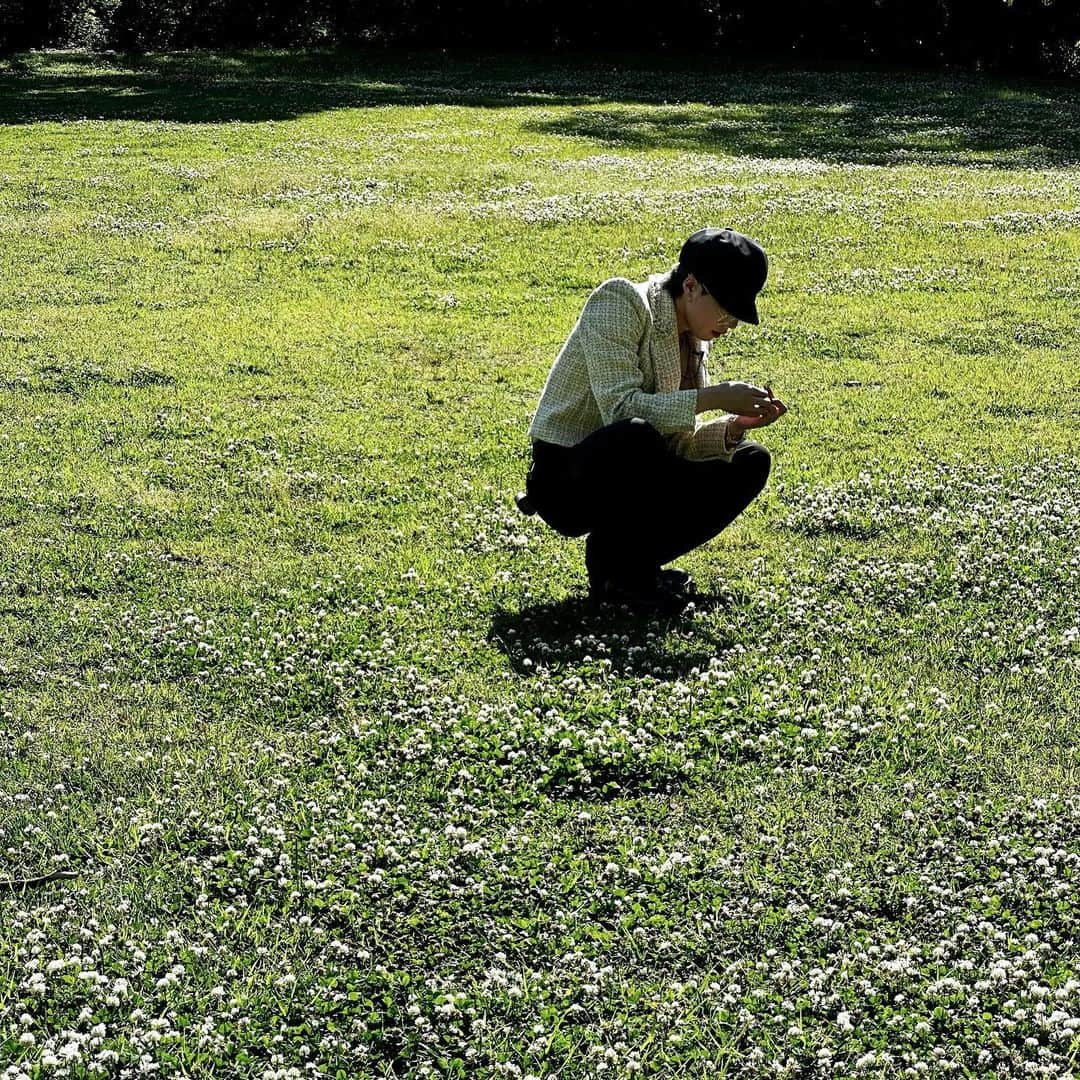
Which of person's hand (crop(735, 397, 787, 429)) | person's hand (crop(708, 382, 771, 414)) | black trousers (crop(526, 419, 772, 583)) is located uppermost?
person's hand (crop(708, 382, 771, 414))

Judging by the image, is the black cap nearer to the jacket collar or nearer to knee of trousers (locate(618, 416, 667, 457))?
the jacket collar

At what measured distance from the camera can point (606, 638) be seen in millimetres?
7367

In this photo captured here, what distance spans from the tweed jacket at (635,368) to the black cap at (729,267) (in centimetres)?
41

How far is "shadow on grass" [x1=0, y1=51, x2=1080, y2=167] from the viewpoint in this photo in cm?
2347

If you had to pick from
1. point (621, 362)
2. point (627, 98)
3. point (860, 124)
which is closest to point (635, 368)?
point (621, 362)

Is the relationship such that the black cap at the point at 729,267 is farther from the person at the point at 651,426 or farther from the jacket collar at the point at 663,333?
the jacket collar at the point at 663,333

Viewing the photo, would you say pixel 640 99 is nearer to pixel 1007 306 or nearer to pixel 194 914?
pixel 1007 306

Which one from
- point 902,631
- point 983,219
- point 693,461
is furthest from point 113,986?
point 983,219

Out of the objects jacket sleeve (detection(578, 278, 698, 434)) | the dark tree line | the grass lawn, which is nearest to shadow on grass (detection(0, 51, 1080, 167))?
the dark tree line

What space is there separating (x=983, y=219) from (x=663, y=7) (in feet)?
68.1

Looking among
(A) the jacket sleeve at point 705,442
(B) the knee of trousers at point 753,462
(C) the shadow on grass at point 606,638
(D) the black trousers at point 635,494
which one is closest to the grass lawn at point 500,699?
(C) the shadow on grass at point 606,638

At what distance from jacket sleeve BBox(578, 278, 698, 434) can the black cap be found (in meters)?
0.42

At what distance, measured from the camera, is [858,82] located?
30891 mm

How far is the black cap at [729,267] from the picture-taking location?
6707mm
